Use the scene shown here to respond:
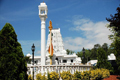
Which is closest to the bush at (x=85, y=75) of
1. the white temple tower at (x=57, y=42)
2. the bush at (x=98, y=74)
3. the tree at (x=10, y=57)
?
the bush at (x=98, y=74)

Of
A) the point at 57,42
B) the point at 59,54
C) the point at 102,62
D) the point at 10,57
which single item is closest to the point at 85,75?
the point at 102,62

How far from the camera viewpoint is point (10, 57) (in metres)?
8.45

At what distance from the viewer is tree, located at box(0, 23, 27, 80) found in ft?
27.0

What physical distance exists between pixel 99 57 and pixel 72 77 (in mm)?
11129

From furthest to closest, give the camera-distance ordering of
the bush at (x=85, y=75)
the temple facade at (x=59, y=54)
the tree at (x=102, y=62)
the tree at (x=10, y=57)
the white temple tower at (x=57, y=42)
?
the white temple tower at (x=57, y=42)
the temple facade at (x=59, y=54)
the tree at (x=102, y=62)
the bush at (x=85, y=75)
the tree at (x=10, y=57)

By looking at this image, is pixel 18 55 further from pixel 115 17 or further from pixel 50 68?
pixel 115 17

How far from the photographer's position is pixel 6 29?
884cm

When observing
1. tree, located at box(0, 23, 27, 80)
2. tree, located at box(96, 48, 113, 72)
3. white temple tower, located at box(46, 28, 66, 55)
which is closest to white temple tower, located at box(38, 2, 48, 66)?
tree, located at box(96, 48, 113, 72)

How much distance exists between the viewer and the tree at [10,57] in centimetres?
822

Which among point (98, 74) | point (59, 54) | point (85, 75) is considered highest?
point (59, 54)

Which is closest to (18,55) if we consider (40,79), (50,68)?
(40,79)

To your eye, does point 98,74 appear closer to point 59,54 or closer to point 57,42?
point 59,54

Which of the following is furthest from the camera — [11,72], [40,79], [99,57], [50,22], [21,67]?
[50,22]

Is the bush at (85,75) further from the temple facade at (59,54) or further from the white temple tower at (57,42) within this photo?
the white temple tower at (57,42)
